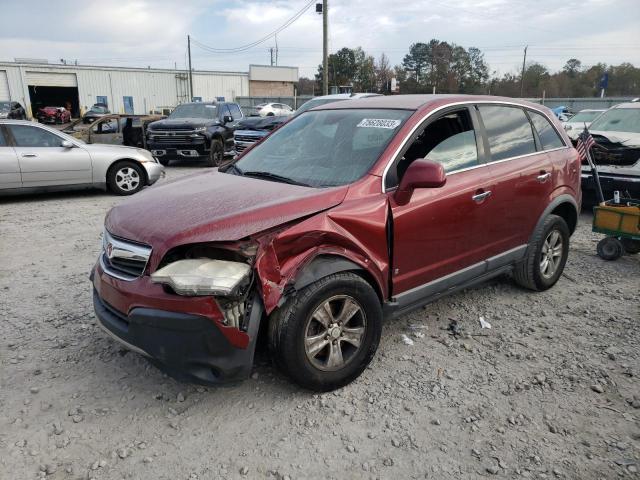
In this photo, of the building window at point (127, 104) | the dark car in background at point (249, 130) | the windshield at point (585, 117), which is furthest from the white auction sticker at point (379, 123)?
the building window at point (127, 104)

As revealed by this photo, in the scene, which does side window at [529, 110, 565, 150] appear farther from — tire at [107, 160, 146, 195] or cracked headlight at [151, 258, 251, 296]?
tire at [107, 160, 146, 195]

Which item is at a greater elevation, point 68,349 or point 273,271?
point 273,271

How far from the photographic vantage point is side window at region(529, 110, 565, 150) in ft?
15.1

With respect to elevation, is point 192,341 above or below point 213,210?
below

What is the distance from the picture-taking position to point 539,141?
4543mm

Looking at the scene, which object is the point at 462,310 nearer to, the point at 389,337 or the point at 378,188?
the point at 389,337

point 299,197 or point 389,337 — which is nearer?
point 299,197

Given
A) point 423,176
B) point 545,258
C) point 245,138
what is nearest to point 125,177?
point 245,138

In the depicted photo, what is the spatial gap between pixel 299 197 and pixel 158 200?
38.0 inches

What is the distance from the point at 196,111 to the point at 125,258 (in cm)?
1215

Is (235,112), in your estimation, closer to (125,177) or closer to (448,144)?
(125,177)

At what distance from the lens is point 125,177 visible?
9.62 m

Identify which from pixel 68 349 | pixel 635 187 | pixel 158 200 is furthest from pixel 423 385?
pixel 635 187

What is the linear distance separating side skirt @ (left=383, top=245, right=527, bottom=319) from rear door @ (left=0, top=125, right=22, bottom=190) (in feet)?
25.9
